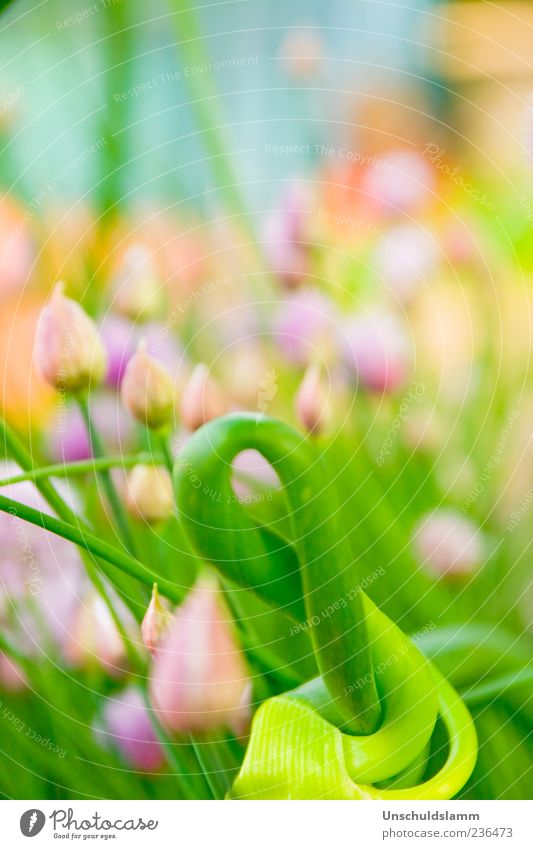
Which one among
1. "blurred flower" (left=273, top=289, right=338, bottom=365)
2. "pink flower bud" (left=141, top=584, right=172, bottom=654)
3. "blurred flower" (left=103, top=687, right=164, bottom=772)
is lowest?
"blurred flower" (left=103, top=687, right=164, bottom=772)

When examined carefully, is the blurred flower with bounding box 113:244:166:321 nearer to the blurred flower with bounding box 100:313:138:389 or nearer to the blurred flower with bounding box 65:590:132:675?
the blurred flower with bounding box 100:313:138:389

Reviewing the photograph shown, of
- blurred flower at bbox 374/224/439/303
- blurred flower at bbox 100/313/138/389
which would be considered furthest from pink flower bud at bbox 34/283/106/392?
blurred flower at bbox 374/224/439/303

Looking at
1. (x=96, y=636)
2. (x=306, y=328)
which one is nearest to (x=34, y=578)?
(x=96, y=636)
